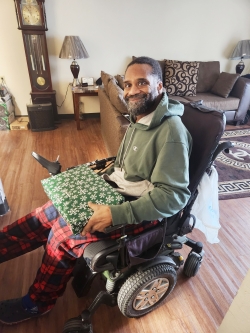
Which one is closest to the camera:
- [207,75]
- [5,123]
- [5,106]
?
[5,106]

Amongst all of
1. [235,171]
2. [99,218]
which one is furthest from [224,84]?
[99,218]

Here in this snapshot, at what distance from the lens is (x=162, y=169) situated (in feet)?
2.67

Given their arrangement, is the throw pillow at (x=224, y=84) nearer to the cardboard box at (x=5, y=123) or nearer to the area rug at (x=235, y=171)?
the area rug at (x=235, y=171)

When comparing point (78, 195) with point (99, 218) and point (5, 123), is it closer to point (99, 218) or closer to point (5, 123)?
point (99, 218)

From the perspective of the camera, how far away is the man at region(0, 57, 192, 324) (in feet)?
2.61

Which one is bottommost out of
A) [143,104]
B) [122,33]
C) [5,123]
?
[5,123]

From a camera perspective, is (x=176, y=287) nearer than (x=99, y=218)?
No

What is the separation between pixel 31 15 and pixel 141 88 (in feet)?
8.34

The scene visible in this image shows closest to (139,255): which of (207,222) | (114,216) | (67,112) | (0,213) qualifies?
(114,216)

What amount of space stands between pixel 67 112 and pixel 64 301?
2.96 m

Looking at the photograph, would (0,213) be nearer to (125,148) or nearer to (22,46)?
(125,148)

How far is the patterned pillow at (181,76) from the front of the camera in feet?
10.3

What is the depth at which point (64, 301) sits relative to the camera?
1.12m

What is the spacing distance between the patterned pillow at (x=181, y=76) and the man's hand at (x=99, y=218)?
2885mm
